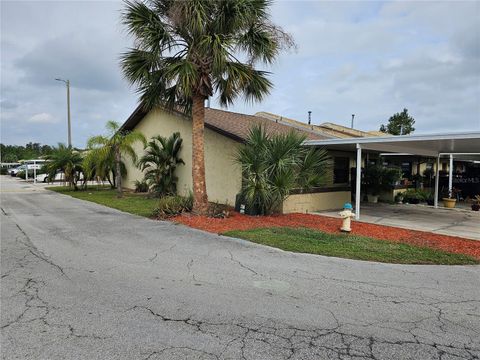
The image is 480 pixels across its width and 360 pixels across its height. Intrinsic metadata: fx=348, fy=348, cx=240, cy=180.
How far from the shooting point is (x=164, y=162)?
1580cm

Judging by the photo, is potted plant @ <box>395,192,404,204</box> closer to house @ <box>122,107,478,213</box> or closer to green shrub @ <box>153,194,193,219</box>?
house @ <box>122,107,478,213</box>

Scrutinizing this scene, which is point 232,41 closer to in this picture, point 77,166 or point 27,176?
point 77,166

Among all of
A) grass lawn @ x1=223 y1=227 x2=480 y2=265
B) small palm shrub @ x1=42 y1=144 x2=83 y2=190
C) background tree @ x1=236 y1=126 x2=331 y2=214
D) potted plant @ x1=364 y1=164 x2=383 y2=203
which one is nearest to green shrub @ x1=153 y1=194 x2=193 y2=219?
background tree @ x1=236 y1=126 x2=331 y2=214

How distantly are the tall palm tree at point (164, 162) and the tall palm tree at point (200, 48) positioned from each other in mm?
4437

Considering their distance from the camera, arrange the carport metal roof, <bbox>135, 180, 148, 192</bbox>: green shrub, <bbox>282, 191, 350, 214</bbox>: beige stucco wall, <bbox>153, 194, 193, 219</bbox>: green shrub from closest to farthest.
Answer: the carport metal roof < <bbox>153, 194, 193, 219</bbox>: green shrub < <bbox>282, 191, 350, 214</bbox>: beige stucco wall < <bbox>135, 180, 148, 192</bbox>: green shrub

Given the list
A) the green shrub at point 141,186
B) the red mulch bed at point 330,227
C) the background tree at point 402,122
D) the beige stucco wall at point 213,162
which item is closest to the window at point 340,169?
the red mulch bed at point 330,227

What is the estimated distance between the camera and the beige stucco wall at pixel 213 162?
1359cm

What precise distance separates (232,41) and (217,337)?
350 inches

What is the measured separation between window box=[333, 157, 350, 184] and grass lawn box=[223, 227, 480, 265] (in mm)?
6550

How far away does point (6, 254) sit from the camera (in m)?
6.62

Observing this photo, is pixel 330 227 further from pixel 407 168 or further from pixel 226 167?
pixel 407 168

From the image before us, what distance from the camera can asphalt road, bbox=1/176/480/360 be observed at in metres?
3.31

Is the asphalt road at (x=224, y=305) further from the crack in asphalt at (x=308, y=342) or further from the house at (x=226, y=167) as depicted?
the house at (x=226, y=167)

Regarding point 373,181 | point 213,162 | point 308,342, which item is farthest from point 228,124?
point 308,342
